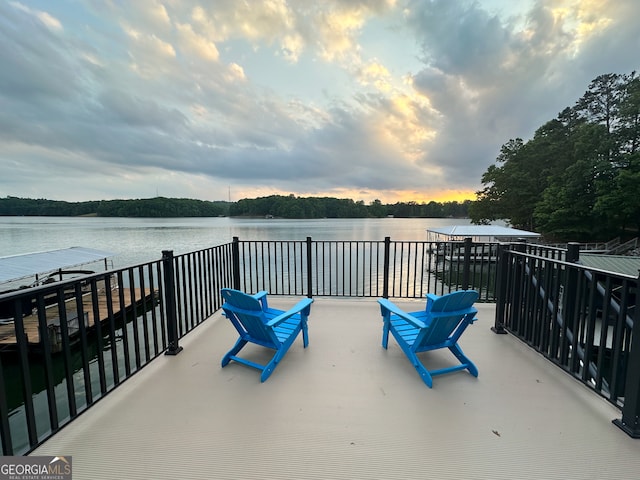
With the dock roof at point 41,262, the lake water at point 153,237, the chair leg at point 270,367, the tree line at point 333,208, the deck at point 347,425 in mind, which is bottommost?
the lake water at point 153,237

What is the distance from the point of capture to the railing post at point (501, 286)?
296cm

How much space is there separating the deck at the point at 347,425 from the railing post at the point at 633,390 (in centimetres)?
7

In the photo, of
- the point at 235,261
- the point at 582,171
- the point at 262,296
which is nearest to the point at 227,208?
the point at 582,171

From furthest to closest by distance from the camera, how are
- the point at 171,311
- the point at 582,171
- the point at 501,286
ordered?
the point at 582,171, the point at 501,286, the point at 171,311

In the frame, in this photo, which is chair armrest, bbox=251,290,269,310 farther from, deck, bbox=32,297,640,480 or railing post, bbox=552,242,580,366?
railing post, bbox=552,242,580,366

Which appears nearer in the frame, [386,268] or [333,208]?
[386,268]

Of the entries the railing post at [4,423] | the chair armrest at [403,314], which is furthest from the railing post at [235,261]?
the railing post at [4,423]

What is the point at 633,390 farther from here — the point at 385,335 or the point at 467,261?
the point at 467,261

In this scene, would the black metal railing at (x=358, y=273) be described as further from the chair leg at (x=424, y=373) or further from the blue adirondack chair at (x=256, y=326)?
the blue adirondack chair at (x=256, y=326)

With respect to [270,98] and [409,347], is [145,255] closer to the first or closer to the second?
[270,98]

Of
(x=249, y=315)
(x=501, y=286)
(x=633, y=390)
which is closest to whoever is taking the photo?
(x=633, y=390)

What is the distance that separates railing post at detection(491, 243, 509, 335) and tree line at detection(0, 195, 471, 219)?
2131 inches

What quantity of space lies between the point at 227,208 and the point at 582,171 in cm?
5826

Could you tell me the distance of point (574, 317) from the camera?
A: 2.10m
